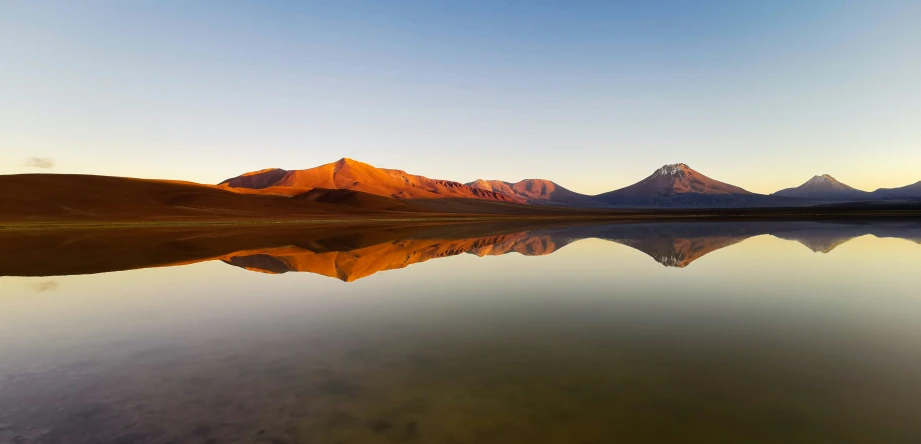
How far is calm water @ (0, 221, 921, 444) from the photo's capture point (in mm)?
5363

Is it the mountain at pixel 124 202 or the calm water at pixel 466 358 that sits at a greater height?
the mountain at pixel 124 202

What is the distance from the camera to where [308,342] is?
912cm

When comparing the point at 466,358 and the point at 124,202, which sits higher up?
the point at 124,202

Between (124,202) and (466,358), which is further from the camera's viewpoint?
(124,202)

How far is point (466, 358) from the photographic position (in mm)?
7906

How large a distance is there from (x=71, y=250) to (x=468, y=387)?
3354 cm

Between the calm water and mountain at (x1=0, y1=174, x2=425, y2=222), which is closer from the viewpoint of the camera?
the calm water

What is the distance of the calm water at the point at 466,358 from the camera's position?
17.6ft

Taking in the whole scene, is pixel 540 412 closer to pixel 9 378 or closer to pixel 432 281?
pixel 9 378

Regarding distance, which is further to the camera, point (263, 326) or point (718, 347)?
point (263, 326)

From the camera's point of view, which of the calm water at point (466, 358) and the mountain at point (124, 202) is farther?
the mountain at point (124, 202)

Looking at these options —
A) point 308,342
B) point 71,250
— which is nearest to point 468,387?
point 308,342

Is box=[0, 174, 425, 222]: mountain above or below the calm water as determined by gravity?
above

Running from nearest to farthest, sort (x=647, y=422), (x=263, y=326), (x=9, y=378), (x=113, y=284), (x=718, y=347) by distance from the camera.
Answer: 1. (x=647, y=422)
2. (x=9, y=378)
3. (x=718, y=347)
4. (x=263, y=326)
5. (x=113, y=284)
